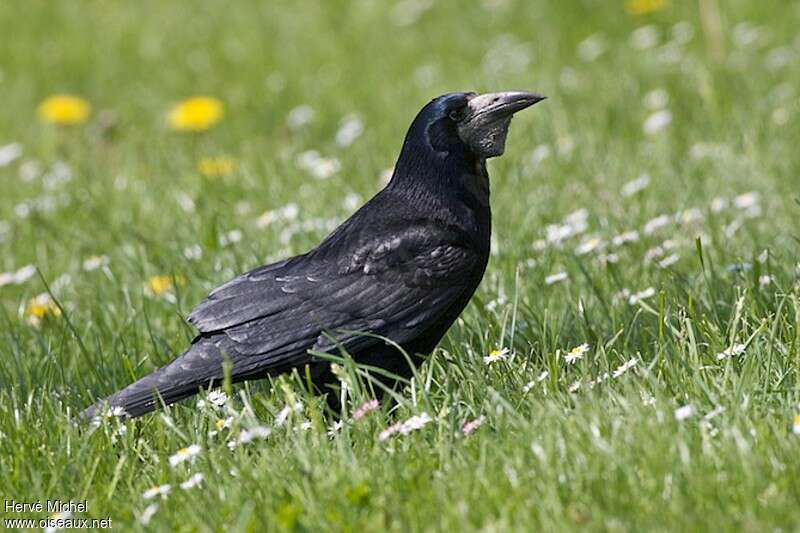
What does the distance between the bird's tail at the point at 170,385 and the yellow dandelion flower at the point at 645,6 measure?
5745 millimetres

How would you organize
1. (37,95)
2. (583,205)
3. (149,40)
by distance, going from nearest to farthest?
(583,205) → (37,95) → (149,40)

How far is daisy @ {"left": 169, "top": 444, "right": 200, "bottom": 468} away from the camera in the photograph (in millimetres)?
3117

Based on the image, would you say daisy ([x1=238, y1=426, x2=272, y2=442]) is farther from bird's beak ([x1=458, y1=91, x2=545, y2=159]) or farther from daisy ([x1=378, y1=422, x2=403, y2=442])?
bird's beak ([x1=458, y1=91, x2=545, y2=159])

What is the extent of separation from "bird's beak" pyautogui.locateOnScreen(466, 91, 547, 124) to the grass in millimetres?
505

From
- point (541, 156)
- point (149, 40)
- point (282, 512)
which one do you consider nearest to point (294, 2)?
point (149, 40)

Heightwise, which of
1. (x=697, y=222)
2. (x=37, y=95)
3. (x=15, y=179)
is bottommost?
(x=697, y=222)

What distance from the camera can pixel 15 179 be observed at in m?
7.39

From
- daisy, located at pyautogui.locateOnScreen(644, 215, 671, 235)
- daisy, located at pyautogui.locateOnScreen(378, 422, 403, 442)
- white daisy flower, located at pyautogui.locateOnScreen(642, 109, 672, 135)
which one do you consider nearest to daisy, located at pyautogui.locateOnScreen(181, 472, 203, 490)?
daisy, located at pyautogui.locateOnScreen(378, 422, 403, 442)

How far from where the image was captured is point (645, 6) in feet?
28.2

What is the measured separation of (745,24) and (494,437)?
5733 millimetres

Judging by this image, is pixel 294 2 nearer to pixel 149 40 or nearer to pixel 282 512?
pixel 149 40

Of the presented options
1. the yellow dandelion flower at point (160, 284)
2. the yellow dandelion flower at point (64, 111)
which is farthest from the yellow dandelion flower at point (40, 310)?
the yellow dandelion flower at point (64, 111)

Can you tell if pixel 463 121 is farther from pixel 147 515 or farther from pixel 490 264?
pixel 147 515

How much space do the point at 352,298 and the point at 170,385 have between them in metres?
0.57
